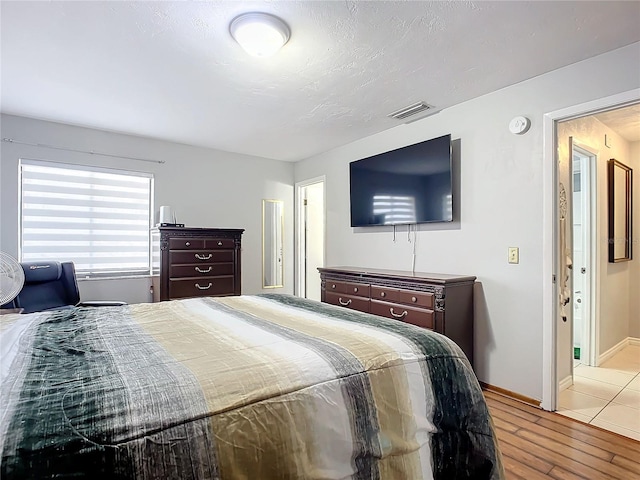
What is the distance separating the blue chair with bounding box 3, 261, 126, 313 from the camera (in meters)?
3.01

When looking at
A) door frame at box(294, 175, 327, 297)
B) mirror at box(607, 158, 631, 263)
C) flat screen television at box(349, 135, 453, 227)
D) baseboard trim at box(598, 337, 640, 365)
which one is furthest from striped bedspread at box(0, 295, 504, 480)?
door frame at box(294, 175, 327, 297)

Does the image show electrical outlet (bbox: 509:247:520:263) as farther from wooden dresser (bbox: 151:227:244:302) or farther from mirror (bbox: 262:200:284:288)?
mirror (bbox: 262:200:284:288)

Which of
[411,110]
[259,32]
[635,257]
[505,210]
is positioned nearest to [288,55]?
[259,32]

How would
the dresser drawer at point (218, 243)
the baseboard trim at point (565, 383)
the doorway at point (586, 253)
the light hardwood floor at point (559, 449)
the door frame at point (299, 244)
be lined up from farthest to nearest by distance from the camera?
1. the door frame at point (299, 244)
2. the dresser drawer at point (218, 243)
3. the doorway at point (586, 253)
4. the baseboard trim at point (565, 383)
5. the light hardwood floor at point (559, 449)

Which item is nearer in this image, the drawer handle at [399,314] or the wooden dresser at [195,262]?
the drawer handle at [399,314]

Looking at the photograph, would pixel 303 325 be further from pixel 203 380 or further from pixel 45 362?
Result: pixel 45 362

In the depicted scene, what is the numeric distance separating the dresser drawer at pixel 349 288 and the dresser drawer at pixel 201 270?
1.13 metres

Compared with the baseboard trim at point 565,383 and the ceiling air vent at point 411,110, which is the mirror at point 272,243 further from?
the baseboard trim at point 565,383

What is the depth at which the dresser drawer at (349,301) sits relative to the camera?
131 inches

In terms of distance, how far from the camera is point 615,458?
196cm

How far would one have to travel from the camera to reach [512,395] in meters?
2.73

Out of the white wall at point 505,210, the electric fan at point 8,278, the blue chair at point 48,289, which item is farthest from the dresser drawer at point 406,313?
the electric fan at point 8,278

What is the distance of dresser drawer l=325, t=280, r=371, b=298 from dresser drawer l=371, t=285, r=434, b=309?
11 cm

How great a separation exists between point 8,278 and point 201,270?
6.20ft
